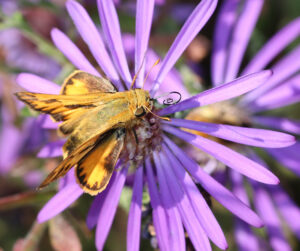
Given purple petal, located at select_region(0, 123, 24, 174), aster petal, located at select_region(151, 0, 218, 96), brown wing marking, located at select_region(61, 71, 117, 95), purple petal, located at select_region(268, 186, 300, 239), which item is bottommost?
purple petal, located at select_region(268, 186, 300, 239)

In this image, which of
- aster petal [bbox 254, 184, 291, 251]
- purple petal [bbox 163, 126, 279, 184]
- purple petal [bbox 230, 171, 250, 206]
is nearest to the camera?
purple petal [bbox 163, 126, 279, 184]

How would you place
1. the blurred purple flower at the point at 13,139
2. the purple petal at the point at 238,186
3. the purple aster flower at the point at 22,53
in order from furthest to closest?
1. the purple aster flower at the point at 22,53
2. the blurred purple flower at the point at 13,139
3. the purple petal at the point at 238,186

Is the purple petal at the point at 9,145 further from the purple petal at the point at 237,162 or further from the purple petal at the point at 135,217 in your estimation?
the purple petal at the point at 237,162

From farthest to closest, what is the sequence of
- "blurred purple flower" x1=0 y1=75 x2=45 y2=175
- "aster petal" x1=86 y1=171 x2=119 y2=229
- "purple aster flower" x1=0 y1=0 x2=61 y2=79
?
1. "purple aster flower" x1=0 y1=0 x2=61 y2=79
2. "blurred purple flower" x1=0 y1=75 x2=45 y2=175
3. "aster petal" x1=86 y1=171 x2=119 y2=229

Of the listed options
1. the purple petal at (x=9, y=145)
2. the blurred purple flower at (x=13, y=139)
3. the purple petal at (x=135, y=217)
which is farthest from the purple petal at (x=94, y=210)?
the purple petal at (x=9, y=145)

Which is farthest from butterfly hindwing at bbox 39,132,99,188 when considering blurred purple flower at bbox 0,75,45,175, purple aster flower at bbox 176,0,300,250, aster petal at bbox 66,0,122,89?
blurred purple flower at bbox 0,75,45,175

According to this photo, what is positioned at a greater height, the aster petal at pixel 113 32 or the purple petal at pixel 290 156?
the aster petal at pixel 113 32

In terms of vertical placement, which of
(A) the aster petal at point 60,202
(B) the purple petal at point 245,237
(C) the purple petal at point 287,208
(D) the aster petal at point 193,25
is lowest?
(B) the purple petal at point 245,237

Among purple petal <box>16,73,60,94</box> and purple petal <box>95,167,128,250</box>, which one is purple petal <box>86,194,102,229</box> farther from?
purple petal <box>16,73,60,94</box>
